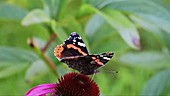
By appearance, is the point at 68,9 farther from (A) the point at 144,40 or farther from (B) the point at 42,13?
(A) the point at 144,40

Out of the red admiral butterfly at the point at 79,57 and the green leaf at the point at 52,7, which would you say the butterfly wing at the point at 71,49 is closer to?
the red admiral butterfly at the point at 79,57

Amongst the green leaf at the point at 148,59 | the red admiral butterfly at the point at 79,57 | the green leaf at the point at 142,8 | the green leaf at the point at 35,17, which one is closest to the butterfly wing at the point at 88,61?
the red admiral butterfly at the point at 79,57

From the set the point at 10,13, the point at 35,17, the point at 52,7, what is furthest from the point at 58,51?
the point at 10,13

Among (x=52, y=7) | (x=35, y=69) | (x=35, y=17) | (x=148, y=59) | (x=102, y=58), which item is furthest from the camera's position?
(x=148, y=59)

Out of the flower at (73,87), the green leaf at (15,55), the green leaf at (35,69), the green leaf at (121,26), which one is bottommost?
the flower at (73,87)

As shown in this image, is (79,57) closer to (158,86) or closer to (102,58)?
(102,58)

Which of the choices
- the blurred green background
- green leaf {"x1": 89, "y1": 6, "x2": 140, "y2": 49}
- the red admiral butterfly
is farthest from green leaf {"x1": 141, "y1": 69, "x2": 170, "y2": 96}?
the red admiral butterfly
